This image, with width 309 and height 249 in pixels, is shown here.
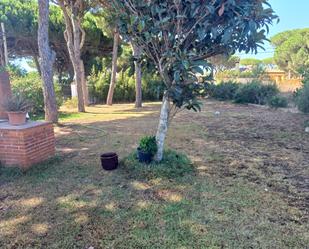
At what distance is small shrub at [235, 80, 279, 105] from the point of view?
10.9 meters

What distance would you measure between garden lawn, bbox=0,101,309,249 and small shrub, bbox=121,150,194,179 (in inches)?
0.7

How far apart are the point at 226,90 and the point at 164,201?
1121cm

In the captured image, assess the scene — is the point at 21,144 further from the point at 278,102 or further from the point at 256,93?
the point at 256,93

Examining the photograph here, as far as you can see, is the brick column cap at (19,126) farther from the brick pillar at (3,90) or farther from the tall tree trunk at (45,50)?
the tall tree trunk at (45,50)

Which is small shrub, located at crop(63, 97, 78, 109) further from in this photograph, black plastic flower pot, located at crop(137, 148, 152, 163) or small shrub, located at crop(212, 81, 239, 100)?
black plastic flower pot, located at crop(137, 148, 152, 163)

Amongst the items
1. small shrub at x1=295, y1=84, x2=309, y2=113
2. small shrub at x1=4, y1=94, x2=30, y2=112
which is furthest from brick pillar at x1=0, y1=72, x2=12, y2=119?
small shrub at x1=295, y1=84, x2=309, y2=113

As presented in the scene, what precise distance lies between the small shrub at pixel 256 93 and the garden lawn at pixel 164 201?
658 cm

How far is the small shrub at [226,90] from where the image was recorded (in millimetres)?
12773

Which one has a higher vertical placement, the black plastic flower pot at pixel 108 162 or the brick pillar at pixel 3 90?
the brick pillar at pixel 3 90

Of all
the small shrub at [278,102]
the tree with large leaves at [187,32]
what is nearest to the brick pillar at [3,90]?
the tree with large leaves at [187,32]

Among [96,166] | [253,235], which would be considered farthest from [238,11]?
[96,166]

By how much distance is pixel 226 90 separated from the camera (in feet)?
43.2

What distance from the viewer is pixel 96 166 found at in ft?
12.3

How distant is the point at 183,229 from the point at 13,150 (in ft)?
7.99
